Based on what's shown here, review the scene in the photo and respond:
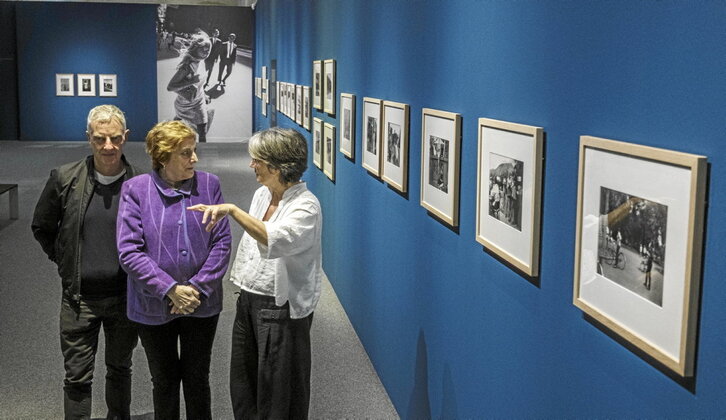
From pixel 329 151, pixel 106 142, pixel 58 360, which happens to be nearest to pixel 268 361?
pixel 106 142

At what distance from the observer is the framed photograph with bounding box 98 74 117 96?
2809 cm

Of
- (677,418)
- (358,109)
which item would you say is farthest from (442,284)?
(358,109)

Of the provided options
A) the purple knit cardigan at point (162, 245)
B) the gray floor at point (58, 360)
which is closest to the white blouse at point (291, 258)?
the purple knit cardigan at point (162, 245)

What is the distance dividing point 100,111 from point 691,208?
3373 mm

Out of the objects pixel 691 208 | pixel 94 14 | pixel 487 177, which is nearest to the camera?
pixel 691 208

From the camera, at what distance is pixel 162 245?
4387 mm

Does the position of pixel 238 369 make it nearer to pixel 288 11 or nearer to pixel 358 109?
pixel 358 109

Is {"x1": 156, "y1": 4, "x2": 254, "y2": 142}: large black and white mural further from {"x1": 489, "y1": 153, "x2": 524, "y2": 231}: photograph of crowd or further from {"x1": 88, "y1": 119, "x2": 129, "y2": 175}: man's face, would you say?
{"x1": 489, "y1": 153, "x2": 524, "y2": 231}: photograph of crowd

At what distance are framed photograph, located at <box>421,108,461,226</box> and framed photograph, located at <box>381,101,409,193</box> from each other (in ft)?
1.43

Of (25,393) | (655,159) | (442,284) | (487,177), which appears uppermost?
(655,159)

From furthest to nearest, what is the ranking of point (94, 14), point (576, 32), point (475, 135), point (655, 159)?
1. point (94, 14)
2. point (475, 135)
3. point (576, 32)
4. point (655, 159)

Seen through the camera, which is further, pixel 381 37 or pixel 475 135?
pixel 381 37

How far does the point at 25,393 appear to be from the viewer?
6141mm

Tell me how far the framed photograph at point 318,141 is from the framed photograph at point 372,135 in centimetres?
272
